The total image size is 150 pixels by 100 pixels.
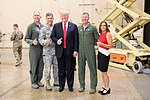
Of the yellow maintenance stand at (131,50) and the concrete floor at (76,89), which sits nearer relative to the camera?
the concrete floor at (76,89)

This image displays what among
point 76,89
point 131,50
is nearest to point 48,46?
point 76,89

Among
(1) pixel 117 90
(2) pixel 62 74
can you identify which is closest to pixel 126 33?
(1) pixel 117 90

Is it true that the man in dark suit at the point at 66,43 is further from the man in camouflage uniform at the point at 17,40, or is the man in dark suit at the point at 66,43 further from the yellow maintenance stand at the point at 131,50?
the man in camouflage uniform at the point at 17,40

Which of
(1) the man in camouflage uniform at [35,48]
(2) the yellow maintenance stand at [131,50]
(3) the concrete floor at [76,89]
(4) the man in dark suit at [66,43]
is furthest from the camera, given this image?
(2) the yellow maintenance stand at [131,50]

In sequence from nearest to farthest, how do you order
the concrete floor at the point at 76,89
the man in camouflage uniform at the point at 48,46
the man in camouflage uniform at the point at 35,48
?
the concrete floor at the point at 76,89 < the man in camouflage uniform at the point at 48,46 < the man in camouflage uniform at the point at 35,48

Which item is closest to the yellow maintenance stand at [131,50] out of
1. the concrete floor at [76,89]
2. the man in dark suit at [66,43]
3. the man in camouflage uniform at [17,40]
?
the concrete floor at [76,89]

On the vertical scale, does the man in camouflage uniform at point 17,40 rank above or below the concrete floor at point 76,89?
above

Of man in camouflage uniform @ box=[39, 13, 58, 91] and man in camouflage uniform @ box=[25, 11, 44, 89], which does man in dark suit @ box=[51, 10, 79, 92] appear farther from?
man in camouflage uniform @ box=[25, 11, 44, 89]

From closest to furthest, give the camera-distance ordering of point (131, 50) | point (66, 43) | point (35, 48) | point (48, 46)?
point (66, 43) → point (48, 46) → point (35, 48) → point (131, 50)

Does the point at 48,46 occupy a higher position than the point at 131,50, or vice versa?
the point at 48,46

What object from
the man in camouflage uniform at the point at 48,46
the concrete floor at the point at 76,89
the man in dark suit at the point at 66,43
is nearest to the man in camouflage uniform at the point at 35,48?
the man in camouflage uniform at the point at 48,46

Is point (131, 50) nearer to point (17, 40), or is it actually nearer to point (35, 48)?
point (35, 48)

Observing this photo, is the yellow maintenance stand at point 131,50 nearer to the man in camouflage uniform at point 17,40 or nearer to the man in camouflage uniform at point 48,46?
the man in camouflage uniform at point 48,46

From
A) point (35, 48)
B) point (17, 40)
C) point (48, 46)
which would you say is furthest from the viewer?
point (17, 40)
